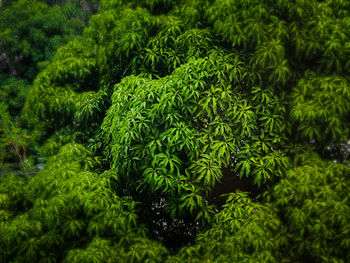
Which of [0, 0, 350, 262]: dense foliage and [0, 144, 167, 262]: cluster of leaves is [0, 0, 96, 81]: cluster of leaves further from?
[0, 144, 167, 262]: cluster of leaves

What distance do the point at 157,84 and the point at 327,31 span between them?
246 centimetres

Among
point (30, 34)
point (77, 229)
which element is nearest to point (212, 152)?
point (77, 229)

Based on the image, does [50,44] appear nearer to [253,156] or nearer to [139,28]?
[139,28]

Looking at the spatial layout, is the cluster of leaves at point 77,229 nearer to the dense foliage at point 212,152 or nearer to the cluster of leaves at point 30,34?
the dense foliage at point 212,152

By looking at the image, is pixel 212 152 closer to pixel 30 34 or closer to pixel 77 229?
pixel 77 229

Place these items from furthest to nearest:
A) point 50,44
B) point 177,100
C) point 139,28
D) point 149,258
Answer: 1. point 50,44
2. point 139,28
3. point 177,100
4. point 149,258

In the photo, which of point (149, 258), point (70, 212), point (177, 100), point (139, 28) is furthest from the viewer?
point (139, 28)

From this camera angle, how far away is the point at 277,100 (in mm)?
4449

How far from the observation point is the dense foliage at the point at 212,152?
369 cm

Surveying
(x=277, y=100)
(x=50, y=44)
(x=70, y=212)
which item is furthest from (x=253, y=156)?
(x=50, y=44)

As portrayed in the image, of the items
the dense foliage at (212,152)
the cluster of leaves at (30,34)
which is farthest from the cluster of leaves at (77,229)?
the cluster of leaves at (30,34)

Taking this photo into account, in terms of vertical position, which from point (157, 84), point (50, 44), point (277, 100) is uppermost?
point (157, 84)

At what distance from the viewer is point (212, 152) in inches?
162

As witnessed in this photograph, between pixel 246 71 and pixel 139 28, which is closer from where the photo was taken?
pixel 246 71
